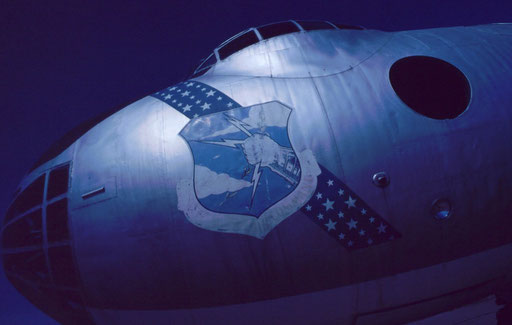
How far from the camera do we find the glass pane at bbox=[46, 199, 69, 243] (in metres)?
4.57

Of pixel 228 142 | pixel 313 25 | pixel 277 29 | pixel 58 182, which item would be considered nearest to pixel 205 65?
pixel 277 29

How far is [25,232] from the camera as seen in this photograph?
511 cm

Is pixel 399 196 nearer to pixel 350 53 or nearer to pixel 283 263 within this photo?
pixel 283 263

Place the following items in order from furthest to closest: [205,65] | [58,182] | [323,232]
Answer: [205,65] → [58,182] → [323,232]

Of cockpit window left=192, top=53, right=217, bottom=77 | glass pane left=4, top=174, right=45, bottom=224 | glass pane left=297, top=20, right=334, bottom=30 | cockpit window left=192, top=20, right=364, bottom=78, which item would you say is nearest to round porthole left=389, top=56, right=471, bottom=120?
cockpit window left=192, top=20, right=364, bottom=78

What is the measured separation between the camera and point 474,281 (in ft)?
15.0

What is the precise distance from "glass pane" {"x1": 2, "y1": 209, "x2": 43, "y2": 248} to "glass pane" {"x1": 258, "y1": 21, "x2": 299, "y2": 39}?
5560mm

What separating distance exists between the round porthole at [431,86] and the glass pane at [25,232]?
6.59 meters

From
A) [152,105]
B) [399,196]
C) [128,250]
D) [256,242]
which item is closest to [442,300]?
[399,196]

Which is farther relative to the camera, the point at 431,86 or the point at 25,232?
the point at 431,86

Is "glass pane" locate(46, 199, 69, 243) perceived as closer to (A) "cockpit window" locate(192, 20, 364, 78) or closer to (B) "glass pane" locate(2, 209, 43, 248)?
(B) "glass pane" locate(2, 209, 43, 248)

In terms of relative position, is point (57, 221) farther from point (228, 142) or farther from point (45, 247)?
point (228, 142)

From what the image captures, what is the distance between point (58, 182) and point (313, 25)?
6.01m

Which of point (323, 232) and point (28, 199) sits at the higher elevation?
point (28, 199)
